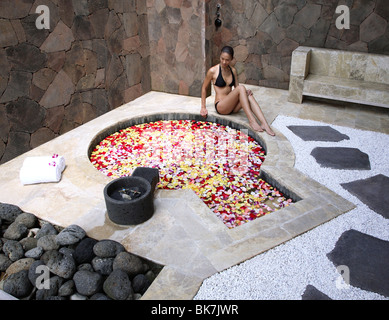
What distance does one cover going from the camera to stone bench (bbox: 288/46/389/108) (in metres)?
4.27

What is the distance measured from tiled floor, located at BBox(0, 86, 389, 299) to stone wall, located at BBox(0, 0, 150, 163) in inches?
12.5

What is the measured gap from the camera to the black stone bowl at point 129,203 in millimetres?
2354

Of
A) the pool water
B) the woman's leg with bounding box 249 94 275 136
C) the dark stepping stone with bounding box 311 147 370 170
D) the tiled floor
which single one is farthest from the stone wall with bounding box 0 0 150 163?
the dark stepping stone with bounding box 311 147 370 170

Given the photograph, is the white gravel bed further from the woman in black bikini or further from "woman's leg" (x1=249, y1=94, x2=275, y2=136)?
the woman in black bikini

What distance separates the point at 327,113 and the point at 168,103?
2169 mm

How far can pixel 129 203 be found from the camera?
2338mm

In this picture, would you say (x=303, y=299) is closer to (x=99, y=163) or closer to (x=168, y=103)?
(x=99, y=163)

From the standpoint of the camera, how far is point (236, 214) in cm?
279

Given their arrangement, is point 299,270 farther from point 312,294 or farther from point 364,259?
point 364,259

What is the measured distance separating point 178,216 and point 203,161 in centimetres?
119

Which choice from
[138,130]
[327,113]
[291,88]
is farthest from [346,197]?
[138,130]

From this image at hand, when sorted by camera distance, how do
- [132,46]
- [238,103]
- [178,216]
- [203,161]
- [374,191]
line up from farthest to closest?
[132,46]
[238,103]
[203,161]
[374,191]
[178,216]

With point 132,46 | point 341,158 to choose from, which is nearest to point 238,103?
point 341,158

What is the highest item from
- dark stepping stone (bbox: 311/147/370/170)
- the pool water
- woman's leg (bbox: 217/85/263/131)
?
woman's leg (bbox: 217/85/263/131)
